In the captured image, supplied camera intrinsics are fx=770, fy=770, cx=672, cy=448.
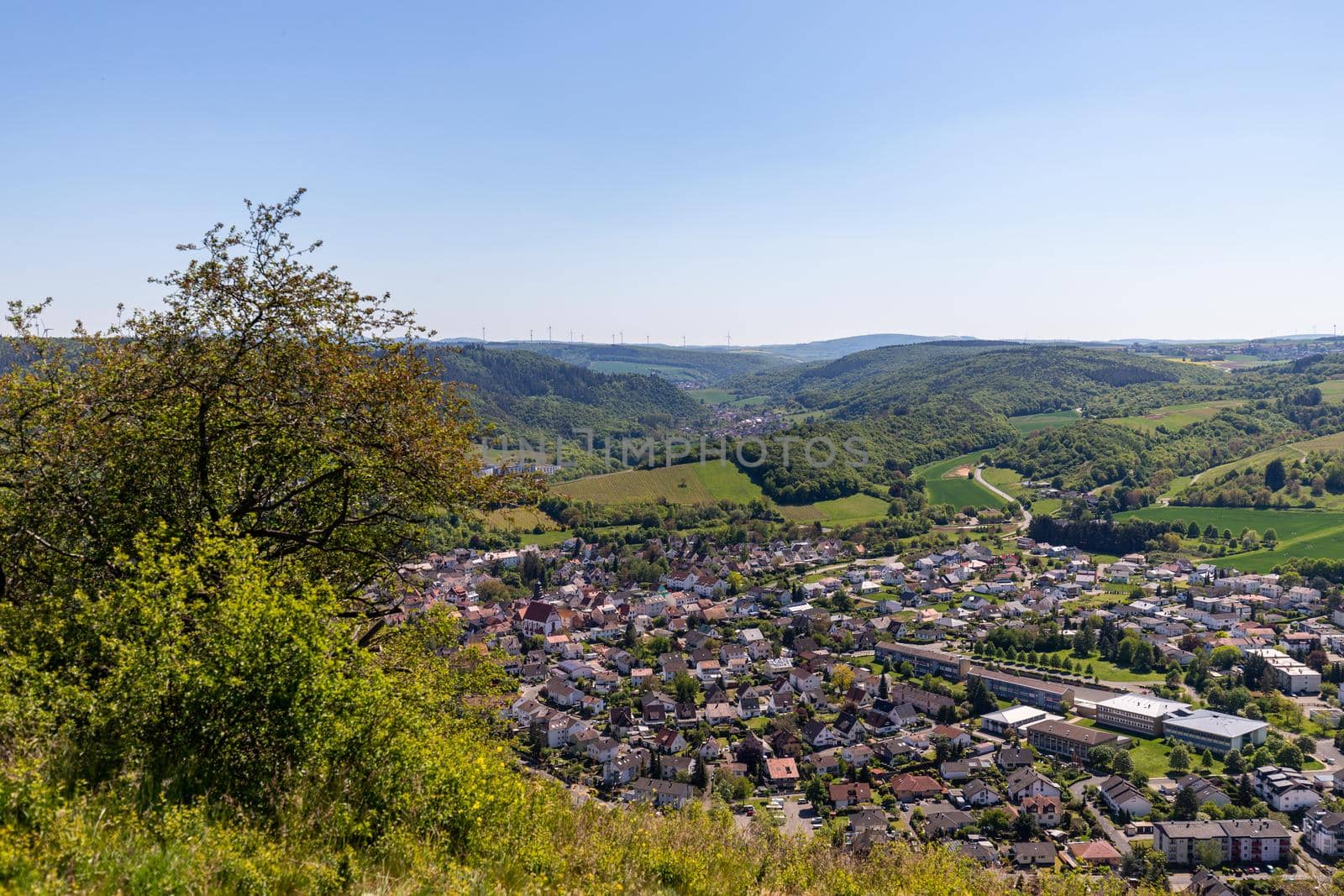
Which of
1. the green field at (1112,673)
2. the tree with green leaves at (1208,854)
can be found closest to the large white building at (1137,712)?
the green field at (1112,673)

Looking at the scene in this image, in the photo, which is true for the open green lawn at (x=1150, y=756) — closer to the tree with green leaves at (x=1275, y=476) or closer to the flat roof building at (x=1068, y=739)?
the flat roof building at (x=1068, y=739)

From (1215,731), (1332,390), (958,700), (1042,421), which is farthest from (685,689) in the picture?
(1332,390)

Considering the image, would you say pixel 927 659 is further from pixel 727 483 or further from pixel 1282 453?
pixel 1282 453

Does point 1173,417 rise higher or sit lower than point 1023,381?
lower

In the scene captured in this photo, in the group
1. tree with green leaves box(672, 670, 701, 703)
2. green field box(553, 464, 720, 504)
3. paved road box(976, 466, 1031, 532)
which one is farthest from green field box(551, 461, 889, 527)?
tree with green leaves box(672, 670, 701, 703)

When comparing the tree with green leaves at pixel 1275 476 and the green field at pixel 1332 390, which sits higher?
the green field at pixel 1332 390
